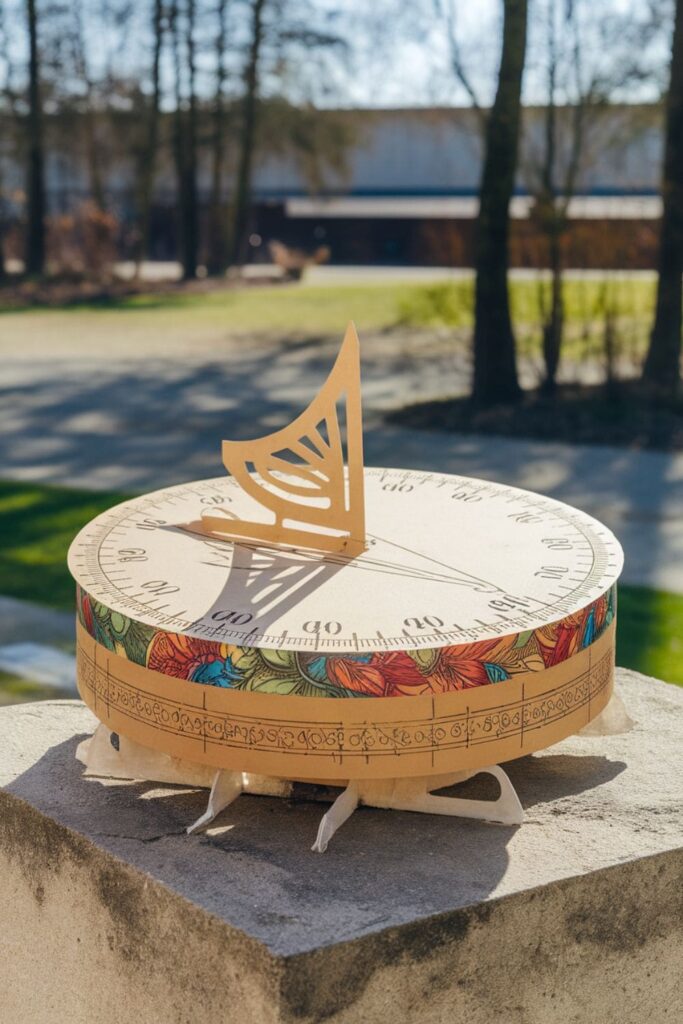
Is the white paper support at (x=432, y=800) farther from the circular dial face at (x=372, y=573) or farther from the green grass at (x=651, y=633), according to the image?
the green grass at (x=651, y=633)

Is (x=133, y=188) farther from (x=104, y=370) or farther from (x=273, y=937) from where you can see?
(x=273, y=937)

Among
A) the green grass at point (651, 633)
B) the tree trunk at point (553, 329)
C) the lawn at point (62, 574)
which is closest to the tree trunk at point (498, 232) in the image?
the tree trunk at point (553, 329)

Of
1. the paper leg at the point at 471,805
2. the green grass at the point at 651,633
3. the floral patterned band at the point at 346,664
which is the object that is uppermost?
the floral patterned band at the point at 346,664

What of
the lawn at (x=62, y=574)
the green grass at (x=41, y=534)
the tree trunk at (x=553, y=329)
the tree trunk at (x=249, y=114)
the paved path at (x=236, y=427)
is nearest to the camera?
the lawn at (x=62, y=574)

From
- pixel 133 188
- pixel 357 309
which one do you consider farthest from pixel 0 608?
pixel 133 188

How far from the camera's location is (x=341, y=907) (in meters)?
2.30

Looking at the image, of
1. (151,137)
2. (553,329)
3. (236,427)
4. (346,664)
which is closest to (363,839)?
(346,664)

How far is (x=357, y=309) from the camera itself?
74.3ft

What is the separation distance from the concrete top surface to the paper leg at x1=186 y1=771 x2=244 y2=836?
0.03 meters

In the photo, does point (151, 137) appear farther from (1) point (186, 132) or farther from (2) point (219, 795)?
(2) point (219, 795)

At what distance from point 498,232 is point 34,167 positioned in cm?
1710

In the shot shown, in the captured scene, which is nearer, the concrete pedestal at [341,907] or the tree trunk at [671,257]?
the concrete pedestal at [341,907]

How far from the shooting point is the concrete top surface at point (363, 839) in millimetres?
2311

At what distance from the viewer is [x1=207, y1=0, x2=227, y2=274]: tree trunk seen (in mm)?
25906
